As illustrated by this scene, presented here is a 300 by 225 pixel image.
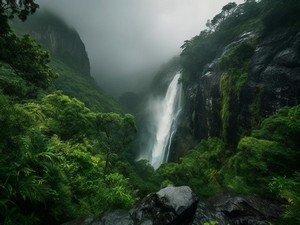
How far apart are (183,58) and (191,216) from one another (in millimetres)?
47161

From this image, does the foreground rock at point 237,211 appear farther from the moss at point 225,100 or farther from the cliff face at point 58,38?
the cliff face at point 58,38

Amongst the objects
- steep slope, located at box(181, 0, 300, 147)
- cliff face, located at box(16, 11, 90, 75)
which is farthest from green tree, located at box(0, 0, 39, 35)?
cliff face, located at box(16, 11, 90, 75)

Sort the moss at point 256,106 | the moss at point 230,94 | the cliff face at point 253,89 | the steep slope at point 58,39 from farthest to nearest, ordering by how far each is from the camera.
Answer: the steep slope at point 58,39 < the moss at point 230,94 < the moss at point 256,106 < the cliff face at point 253,89

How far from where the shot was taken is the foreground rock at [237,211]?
8.58m

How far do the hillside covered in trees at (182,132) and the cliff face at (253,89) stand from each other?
0.12 meters

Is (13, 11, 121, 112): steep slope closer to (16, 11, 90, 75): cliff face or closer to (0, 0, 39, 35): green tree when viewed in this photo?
(16, 11, 90, 75): cliff face

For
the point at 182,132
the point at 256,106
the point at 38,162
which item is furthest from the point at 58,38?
the point at 38,162

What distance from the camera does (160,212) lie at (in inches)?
296

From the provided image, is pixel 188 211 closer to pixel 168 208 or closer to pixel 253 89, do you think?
pixel 168 208

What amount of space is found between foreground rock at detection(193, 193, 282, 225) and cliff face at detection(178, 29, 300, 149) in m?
16.0

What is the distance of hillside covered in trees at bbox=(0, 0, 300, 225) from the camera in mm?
7152

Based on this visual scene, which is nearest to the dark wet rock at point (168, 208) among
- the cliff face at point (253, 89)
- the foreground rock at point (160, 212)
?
the foreground rock at point (160, 212)

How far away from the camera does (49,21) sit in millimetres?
172000

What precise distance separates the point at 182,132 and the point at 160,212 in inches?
1619
